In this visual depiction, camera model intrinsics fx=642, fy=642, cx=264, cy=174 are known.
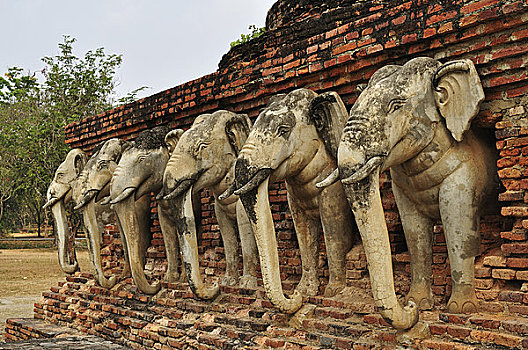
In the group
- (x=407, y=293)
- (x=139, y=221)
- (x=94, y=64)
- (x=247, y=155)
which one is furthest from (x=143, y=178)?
(x=94, y=64)

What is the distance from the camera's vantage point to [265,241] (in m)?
4.79

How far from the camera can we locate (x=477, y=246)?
4.23m

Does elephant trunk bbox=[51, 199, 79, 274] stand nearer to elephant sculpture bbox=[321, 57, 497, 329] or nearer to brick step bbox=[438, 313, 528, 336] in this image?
elephant sculpture bbox=[321, 57, 497, 329]

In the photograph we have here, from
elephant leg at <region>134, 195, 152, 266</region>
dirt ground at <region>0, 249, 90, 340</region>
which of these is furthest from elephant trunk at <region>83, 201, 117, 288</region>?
dirt ground at <region>0, 249, 90, 340</region>

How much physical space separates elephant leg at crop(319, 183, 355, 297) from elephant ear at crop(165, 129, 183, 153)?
2.04m

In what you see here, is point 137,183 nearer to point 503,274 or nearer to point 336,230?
point 336,230

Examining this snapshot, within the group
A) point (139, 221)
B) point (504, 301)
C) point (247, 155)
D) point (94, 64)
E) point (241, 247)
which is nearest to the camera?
point (504, 301)

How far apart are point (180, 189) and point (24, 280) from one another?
12.4 m

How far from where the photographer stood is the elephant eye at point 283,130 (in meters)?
4.98

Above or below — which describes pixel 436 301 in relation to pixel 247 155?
below

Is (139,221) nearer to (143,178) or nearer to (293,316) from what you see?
(143,178)

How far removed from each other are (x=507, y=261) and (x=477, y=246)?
0.23m

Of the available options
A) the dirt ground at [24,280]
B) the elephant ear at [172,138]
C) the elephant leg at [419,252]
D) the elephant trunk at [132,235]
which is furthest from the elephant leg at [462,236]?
the dirt ground at [24,280]

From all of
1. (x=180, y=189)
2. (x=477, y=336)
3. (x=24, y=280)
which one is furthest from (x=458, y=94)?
(x=24, y=280)
